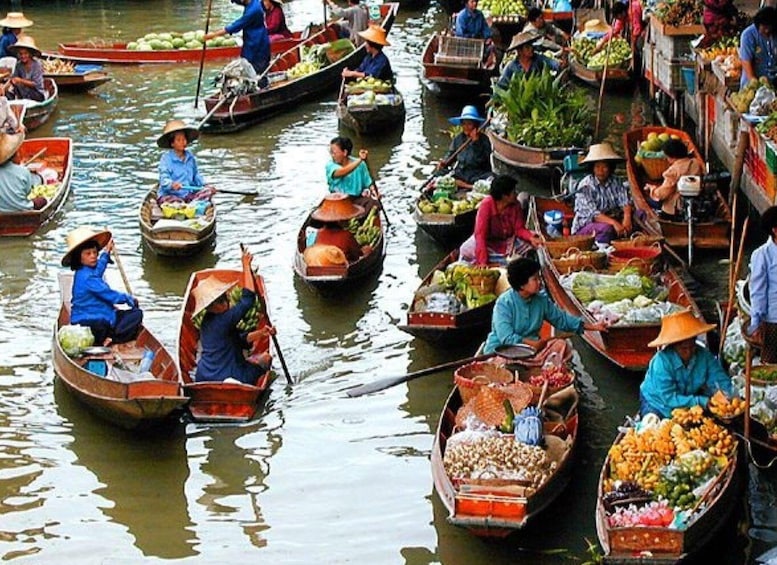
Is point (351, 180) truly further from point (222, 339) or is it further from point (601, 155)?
point (222, 339)

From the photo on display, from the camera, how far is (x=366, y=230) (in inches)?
491

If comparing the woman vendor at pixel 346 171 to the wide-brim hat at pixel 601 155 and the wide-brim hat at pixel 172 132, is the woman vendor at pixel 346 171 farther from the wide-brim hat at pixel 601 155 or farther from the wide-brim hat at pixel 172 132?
the wide-brim hat at pixel 601 155

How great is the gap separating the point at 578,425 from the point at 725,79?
17.7 feet

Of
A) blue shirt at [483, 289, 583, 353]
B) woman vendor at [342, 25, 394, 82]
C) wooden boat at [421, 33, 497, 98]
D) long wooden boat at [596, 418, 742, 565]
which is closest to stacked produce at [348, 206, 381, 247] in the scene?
blue shirt at [483, 289, 583, 353]

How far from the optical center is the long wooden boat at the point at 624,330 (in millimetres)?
9547

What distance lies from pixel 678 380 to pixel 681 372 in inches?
2.1

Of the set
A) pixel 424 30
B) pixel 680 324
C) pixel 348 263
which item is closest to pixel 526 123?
pixel 348 263

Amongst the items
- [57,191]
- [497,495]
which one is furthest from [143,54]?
[497,495]

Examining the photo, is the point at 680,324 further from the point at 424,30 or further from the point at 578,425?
the point at 424,30

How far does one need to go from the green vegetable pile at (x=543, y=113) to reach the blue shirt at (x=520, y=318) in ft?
17.6

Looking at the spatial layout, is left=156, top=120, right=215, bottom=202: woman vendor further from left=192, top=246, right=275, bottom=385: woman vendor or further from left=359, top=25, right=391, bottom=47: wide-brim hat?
left=359, top=25, right=391, bottom=47: wide-brim hat

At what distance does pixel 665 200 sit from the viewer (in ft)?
40.6

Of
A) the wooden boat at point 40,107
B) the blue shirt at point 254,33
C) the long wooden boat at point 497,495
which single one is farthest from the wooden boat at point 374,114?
the long wooden boat at point 497,495

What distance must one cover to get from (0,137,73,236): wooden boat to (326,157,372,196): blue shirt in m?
3.12
